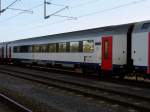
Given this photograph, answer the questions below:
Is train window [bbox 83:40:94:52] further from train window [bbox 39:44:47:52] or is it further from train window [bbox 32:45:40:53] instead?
train window [bbox 32:45:40:53]

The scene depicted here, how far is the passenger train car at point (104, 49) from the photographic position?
17.2m

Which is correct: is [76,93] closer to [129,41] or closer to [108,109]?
[108,109]

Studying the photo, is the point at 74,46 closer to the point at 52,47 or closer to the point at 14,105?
the point at 52,47

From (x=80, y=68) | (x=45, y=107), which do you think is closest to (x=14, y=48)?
(x=80, y=68)

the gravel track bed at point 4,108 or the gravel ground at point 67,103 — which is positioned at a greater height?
the gravel track bed at point 4,108

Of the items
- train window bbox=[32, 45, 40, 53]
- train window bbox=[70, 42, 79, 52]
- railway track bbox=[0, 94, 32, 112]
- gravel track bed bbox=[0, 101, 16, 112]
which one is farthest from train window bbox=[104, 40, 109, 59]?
train window bbox=[32, 45, 40, 53]

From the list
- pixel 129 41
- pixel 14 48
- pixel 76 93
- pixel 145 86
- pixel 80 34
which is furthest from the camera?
pixel 14 48

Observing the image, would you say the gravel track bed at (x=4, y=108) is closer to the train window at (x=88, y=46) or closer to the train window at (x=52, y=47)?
the train window at (x=88, y=46)

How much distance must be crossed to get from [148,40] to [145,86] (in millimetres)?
2402

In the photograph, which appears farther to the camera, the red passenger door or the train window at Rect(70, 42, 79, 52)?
the train window at Rect(70, 42, 79, 52)

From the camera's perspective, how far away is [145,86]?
16.3 metres

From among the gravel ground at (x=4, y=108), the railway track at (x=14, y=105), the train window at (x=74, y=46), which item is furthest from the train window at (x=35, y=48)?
the gravel ground at (x=4, y=108)

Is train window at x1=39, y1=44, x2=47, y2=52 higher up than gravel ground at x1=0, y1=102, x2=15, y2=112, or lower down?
higher up

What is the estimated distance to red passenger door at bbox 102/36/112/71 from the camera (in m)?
19.8
